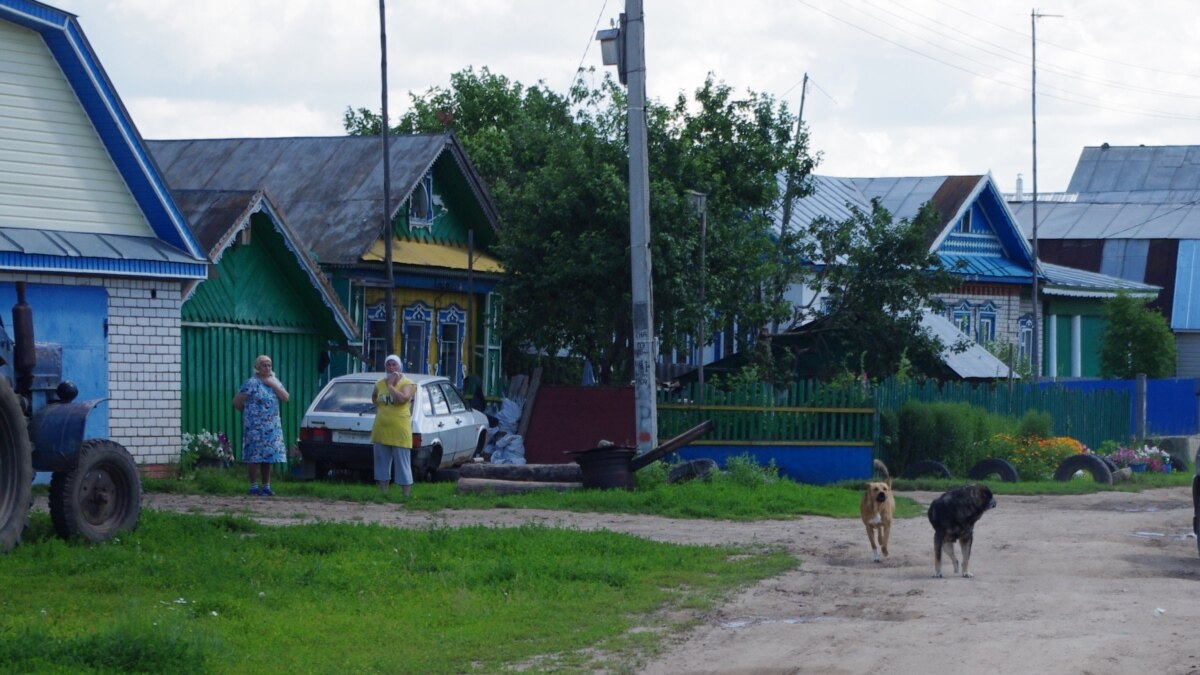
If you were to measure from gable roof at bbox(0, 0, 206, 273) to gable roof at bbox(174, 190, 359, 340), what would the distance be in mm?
1531

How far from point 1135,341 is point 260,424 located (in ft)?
105

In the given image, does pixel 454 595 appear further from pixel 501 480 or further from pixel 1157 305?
pixel 1157 305

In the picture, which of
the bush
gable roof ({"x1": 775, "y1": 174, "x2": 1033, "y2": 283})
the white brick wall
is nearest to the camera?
the white brick wall

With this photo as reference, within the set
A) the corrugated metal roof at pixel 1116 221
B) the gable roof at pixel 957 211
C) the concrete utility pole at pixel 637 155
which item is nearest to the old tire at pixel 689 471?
the concrete utility pole at pixel 637 155

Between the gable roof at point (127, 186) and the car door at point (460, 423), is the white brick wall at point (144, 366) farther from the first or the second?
the car door at point (460, 423)

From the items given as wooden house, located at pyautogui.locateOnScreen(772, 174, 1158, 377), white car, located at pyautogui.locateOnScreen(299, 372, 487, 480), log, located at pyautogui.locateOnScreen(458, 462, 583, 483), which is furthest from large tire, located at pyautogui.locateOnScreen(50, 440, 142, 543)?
wooden house, located at pyautogui.locateOnScreen(772, 174, 1158, 377)

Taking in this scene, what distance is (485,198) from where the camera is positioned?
30.9 metres

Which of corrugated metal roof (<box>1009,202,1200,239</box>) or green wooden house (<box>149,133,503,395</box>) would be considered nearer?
green wooden house (<box>149,133,503,395</box>)

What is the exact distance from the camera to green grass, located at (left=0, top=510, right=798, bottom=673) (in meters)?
8.74

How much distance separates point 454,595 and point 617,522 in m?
6.01

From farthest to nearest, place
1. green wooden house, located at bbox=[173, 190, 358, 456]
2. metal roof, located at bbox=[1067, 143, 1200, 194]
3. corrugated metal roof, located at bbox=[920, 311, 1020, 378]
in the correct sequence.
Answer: metal roof, located at bbox=[1067, 143, 1200, 194] → corrugated metal roof, located at bbox=[920, 311, 1020, 378] → green wooden house, located at bbox=[173, 190, 358, 456]

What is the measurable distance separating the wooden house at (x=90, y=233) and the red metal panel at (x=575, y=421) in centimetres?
604

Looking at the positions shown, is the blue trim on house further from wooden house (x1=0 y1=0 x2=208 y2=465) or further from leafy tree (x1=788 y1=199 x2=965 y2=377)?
leafy tree (x1=788 y1=199 x2=965 y2=377)

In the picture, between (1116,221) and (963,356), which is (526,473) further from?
(1116,221)
